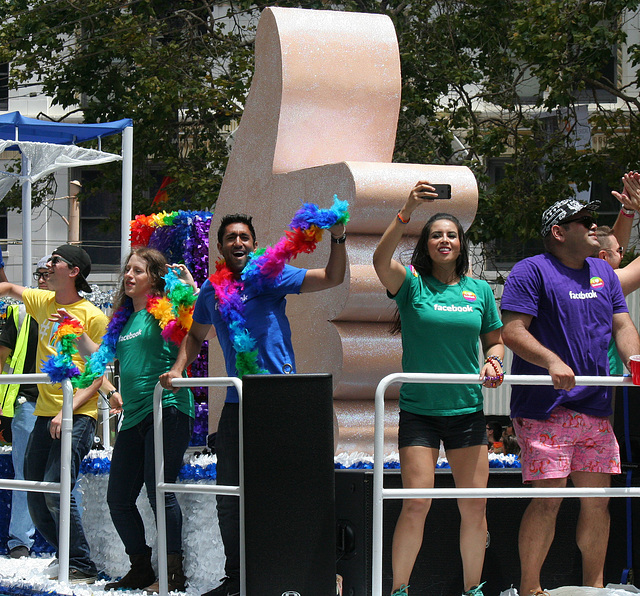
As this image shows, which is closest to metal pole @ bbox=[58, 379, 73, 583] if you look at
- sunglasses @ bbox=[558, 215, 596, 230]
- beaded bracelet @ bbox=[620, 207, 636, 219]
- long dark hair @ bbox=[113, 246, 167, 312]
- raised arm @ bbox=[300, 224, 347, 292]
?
long dark hair @ bbox=[113, 246, 167, 312]

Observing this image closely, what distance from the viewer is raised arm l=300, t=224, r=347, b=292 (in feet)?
15.3

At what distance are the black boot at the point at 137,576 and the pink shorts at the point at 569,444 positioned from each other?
190 cm

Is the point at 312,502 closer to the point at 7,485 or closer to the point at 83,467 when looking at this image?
the point at 7,485

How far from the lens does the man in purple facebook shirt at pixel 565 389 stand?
4.59m

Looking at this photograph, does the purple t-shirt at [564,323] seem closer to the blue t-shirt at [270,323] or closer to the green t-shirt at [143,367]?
the blue t-shirt at [270,323]

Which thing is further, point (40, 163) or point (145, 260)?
point (40, 163)

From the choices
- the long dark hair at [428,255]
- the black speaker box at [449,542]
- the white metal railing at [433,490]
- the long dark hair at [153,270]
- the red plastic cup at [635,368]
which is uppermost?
the long dark hair at [428,255]

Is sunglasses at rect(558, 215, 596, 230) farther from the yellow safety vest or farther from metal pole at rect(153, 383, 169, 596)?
the yellow safety vest

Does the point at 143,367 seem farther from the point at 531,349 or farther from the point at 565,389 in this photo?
the point at 565,389

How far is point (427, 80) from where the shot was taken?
13602mm

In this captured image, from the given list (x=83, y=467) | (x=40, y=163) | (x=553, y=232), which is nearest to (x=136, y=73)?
(x=40, y=163)

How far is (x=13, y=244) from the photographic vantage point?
73.3 feet

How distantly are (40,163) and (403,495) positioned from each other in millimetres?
8987

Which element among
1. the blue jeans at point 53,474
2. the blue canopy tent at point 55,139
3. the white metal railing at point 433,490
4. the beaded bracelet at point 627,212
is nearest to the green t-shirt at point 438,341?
the white metal railing at point 433,490
